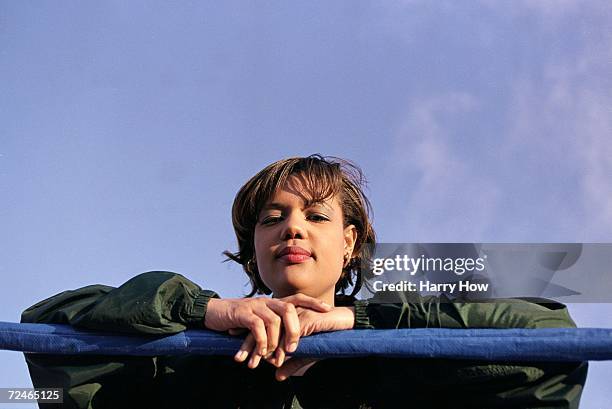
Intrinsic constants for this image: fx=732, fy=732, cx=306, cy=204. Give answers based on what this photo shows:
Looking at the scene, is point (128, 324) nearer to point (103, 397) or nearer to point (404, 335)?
point (103, 397)

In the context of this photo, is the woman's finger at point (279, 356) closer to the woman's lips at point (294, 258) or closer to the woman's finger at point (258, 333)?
the woman's finger at point (258, 333)

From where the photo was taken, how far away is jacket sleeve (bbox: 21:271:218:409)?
2.23 m

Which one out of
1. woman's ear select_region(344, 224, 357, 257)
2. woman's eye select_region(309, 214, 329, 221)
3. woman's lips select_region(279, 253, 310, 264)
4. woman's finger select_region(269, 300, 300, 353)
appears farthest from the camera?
woman's ear select_region(344, 224, 357, 257)

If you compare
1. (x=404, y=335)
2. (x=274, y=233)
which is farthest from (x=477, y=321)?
(x=274, y=233)

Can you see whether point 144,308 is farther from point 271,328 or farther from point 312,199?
point 312,199

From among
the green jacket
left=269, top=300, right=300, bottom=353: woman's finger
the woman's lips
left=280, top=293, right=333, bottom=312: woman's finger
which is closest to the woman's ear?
the woman's lips

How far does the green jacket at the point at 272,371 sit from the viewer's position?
220 centimetres

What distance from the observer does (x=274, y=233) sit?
110 inches

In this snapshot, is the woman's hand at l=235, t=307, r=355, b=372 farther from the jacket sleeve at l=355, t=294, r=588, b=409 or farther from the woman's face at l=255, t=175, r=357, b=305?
the woman's face at l=255, t=175, r=357, b=305

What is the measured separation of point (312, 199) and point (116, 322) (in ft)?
3.29

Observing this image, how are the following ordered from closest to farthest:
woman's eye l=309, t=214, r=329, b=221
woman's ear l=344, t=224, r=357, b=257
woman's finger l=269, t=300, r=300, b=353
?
woman's finger l=269, t=300, r=300, b=353 → woman's eye l=309, t=214, r=329, b=221 → woman's ear l=344, t=224, r=357, b=257

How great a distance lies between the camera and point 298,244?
2746 millimetres

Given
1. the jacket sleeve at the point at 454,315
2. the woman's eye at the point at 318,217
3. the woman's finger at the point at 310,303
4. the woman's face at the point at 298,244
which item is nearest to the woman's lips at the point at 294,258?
the woman's face at the point at 298,244

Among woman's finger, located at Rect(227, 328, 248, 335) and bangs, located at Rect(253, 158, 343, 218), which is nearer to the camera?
woman's finger, located at Rect(227, 328, 248, 335)
